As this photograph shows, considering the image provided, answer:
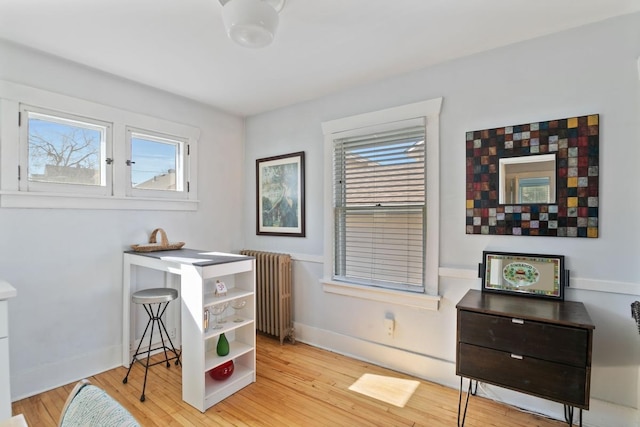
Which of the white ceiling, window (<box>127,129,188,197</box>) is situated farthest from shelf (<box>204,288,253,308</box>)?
the white ceiling

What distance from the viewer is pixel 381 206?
106 inches

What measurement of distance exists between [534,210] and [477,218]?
339 mm

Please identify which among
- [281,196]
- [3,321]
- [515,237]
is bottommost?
[3,321]

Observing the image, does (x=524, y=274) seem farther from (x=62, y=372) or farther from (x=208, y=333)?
(x=62, y=372)

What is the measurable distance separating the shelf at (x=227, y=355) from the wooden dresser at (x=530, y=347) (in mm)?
1489

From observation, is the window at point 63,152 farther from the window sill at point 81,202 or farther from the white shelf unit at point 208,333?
the white shelf unit at point 208,333

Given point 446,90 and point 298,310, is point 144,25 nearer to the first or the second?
point 446,90

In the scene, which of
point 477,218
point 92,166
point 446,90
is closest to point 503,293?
point 477,218

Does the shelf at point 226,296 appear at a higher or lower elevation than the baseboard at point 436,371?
higher

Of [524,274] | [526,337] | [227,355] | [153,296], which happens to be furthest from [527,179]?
[153,296]

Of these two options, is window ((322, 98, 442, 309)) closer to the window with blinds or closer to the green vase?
the window with blinds

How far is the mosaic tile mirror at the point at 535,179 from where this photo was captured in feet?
6.22

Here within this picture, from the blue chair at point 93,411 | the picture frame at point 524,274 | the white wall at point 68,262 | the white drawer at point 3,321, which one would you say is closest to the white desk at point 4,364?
the white drawer at point 3,321

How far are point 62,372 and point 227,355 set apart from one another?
125cm
